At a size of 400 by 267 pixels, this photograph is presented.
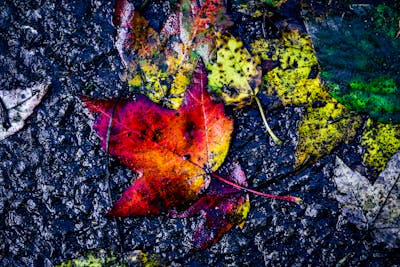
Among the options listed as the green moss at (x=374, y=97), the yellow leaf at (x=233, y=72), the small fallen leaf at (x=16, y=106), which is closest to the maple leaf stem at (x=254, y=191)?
the yellow leaf at (x=233, y=72)

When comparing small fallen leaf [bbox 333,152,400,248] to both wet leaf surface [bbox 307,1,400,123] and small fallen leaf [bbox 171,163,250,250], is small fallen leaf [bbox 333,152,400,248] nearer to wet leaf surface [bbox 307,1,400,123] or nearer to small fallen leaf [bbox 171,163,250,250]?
wet leaf surface [bbox 307,1,400,123]

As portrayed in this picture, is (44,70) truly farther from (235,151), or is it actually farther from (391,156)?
(391,156)

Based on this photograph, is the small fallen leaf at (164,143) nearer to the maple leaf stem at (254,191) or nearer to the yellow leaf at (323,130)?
the maple leaf stem at (254,191)

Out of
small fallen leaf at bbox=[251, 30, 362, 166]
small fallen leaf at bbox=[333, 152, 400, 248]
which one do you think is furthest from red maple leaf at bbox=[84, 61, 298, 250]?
small fallen leaf at bbox=[333, 152, 400, 248]

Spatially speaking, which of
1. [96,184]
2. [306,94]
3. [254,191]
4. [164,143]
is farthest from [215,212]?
[306,94]

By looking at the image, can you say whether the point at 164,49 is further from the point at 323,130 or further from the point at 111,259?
the point at 111,259

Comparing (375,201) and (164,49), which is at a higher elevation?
(164,49)

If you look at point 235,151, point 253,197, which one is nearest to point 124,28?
point 235,151

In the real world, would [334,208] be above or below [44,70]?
below
